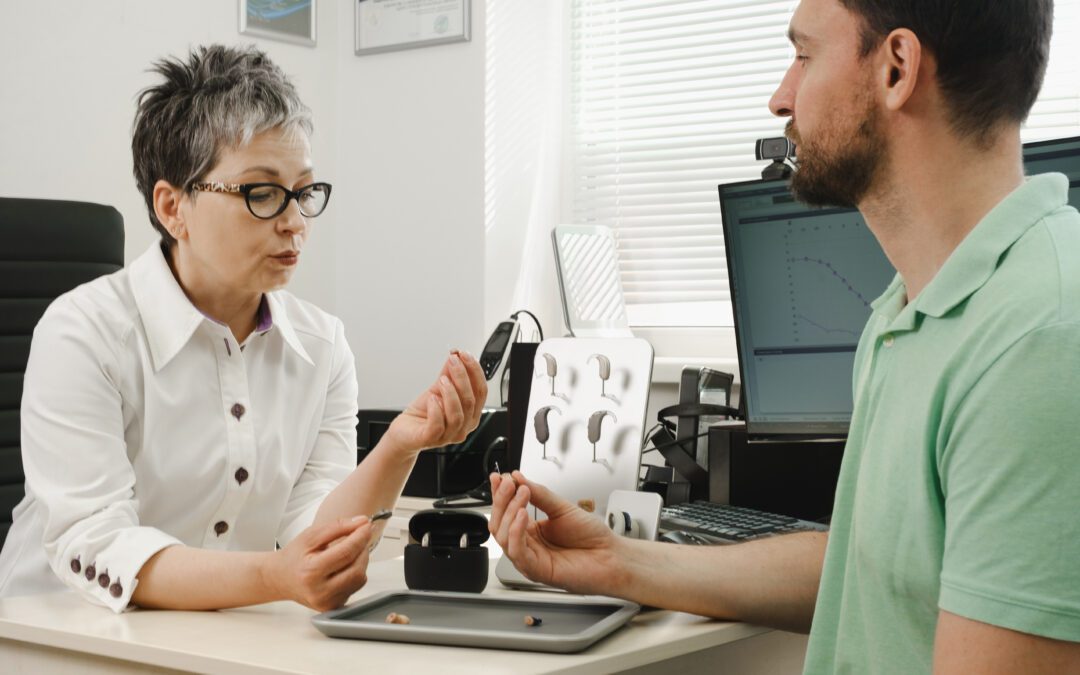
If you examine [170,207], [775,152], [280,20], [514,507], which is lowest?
[514,507]

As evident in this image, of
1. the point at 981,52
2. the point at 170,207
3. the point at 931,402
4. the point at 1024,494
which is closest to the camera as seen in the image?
the point at 1024,494

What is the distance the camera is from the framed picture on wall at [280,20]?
303 cm

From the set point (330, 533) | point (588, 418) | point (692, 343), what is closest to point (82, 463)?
point (330, 533)

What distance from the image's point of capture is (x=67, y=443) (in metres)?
1.34

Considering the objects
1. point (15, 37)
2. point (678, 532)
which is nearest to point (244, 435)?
point (678, 532)

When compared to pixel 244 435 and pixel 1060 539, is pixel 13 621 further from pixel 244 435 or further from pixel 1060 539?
pixel 1060 539

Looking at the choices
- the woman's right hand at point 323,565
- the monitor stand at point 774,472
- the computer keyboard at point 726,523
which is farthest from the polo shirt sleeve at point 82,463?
the monitor stand at point 774,472

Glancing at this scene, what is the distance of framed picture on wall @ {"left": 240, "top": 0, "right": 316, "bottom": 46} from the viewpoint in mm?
3025

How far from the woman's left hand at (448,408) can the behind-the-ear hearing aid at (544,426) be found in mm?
74

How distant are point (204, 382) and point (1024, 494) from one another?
1085 millimetres

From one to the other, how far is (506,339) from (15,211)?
119 centimetres

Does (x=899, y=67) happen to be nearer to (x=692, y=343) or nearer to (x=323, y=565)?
(x=323, y=565)

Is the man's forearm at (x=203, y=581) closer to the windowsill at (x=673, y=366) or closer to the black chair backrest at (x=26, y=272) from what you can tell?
the black chair backrest at (x=26, y=272)

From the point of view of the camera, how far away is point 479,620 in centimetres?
112
